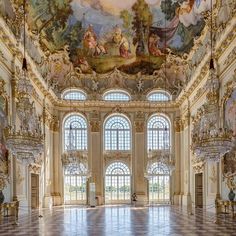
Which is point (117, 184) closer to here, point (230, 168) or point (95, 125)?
point (95, 125)

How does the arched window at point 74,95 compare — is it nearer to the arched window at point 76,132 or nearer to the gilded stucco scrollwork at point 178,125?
the arched window at point 76,132

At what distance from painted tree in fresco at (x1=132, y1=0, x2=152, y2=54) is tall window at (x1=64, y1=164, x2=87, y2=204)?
963cm

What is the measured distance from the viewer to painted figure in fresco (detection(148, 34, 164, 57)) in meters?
36.5

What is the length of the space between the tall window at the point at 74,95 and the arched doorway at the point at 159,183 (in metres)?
7.28

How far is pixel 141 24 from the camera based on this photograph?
118 ft

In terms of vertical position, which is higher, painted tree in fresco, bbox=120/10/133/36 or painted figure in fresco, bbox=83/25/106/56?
painted tree in fresco, bbox=120/10/133/36

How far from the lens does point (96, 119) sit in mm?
38375

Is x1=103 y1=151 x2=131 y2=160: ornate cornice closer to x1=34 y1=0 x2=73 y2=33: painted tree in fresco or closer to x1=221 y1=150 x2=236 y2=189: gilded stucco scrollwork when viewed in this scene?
x1=34 y1=0 x2=73 y2=33: painted tree in fresco

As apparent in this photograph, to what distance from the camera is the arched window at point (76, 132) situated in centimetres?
3838

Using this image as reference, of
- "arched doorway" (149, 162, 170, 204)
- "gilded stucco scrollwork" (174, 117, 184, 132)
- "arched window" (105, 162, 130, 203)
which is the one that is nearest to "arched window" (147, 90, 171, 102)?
"gilded stucco scrollwork" (174, 117, 184, 132)

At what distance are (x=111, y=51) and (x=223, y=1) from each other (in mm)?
14043

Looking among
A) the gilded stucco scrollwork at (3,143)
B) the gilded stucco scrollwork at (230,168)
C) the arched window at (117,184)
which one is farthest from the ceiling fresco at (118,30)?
the gilded stucco scrollwork at (230,168)

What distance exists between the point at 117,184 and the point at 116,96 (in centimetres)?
655

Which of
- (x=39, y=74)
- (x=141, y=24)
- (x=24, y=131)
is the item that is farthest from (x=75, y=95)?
(x=24, y=131)
